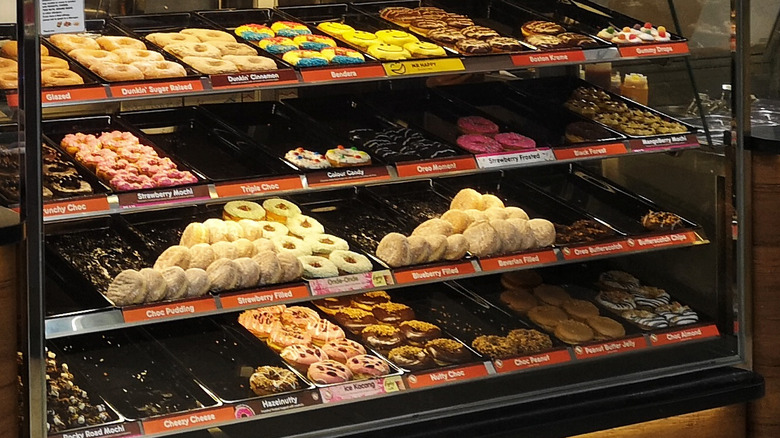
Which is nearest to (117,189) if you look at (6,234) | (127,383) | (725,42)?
(6,234)

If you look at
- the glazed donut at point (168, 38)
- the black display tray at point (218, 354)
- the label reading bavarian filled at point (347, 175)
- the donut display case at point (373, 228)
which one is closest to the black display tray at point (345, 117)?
the donut display case at point (373, 228)

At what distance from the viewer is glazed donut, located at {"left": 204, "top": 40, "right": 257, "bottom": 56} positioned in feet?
10.4

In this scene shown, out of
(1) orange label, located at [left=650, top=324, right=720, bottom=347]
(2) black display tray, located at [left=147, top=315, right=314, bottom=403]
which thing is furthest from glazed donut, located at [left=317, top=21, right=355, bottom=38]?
(1) orange label, located at [left=650, top=324, right=720, bottom=347]

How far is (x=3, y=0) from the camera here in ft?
9.87

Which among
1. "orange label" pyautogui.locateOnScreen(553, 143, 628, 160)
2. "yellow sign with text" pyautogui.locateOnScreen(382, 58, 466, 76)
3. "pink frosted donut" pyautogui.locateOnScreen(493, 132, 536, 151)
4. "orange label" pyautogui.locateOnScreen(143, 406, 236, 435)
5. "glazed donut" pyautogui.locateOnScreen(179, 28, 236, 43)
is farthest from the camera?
"pink frosted donut" pyautogui.locateOnScreen(493, 132, 536, 151)

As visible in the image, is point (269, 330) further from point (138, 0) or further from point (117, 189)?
point (138, 0)

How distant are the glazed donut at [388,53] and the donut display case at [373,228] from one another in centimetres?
1

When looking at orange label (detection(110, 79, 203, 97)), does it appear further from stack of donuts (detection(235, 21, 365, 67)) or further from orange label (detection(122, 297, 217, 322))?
orange label (detection(122, 297, 217, 322))

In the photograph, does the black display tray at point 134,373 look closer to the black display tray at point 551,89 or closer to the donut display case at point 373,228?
the donut display case at point 373,228

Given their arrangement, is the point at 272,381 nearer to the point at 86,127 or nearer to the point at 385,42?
the point at 86,127

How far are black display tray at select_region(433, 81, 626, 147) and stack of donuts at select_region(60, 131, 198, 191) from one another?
3.69 feet

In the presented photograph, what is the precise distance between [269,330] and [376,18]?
1.08 metres

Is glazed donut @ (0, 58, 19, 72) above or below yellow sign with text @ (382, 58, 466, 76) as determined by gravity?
above

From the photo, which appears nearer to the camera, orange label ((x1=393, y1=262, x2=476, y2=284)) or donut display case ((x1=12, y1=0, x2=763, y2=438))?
donut display case ((x1=12, y1=0, x2=763, y2=438))
